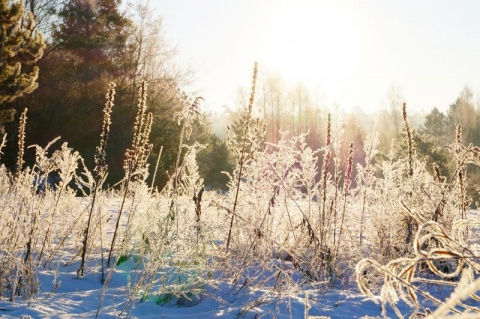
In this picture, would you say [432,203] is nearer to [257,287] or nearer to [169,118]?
[257,287]

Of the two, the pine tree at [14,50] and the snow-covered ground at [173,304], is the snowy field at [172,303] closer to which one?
the snow-covered ground at [173,304]

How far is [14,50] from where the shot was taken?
14.4 meters

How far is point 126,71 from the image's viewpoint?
19000 millimetres

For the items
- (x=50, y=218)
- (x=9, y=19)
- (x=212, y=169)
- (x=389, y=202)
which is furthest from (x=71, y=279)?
(x=212, y=169)

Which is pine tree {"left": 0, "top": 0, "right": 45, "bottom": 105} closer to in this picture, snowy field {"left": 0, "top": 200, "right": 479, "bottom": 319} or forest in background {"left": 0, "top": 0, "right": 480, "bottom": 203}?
forest in background {"left": 0, "top": 0, "right": 480, "bottom": 203}

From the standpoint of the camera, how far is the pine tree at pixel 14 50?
518 inches

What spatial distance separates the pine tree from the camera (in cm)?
1315

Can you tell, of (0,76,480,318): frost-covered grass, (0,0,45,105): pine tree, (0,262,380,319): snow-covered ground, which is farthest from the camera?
(0,0,45,105): pine tree

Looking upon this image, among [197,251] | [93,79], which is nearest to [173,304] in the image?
[197,251]

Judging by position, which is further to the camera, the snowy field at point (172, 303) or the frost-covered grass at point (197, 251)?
the frost-covered grass at point (197, 251)

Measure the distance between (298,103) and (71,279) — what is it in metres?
49.0

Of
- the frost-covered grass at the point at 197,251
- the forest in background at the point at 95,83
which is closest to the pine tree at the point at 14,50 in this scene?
the forest in background at the point at 95,83

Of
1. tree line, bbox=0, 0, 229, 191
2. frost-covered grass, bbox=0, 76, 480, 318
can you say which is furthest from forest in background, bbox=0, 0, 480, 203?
frost-covered grass, bbox=0, 76, 480, 318

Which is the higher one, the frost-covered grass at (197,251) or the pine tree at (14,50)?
the pine tree at (14,50)
